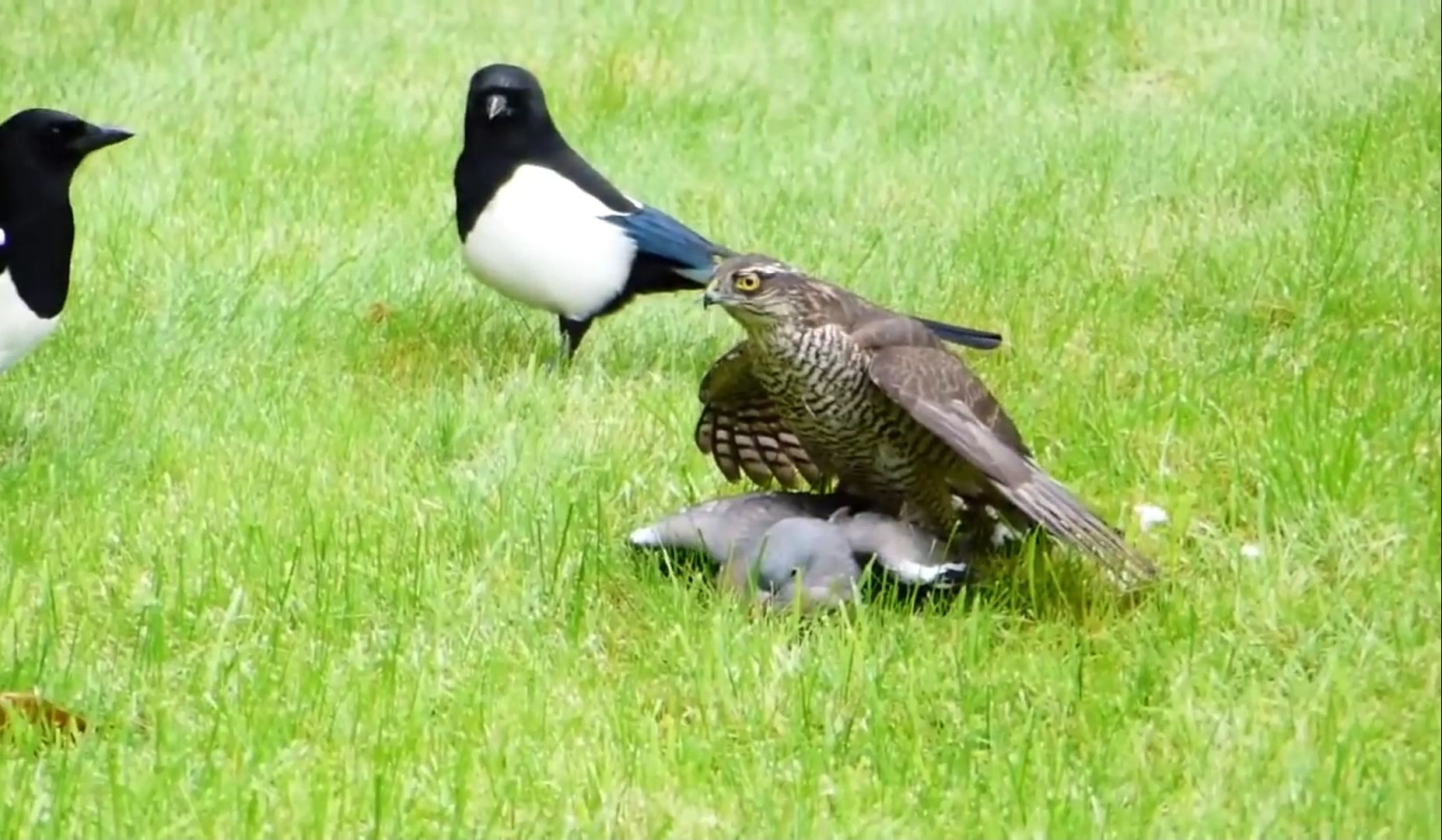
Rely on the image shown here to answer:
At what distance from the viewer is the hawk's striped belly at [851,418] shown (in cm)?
285

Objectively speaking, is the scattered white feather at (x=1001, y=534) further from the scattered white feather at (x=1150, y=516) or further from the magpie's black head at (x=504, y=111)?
the magpie's black head at (x=504, y=111)

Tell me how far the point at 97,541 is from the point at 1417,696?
2.01 metres

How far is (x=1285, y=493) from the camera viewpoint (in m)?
2.97

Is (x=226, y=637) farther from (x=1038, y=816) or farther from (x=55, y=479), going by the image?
(x=1038, y=816)

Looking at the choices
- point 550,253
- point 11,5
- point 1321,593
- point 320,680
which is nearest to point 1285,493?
point 1321,593

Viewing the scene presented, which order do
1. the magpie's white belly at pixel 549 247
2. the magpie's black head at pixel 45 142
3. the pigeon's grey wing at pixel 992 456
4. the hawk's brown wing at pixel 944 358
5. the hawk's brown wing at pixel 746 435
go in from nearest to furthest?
1. the pigeon's grey wing at pixel 992 456
2. the hawk's brown wing at pixel 944 358
3. the hawk's brown wing at pixel 746 435
4. the magpie's black head at pixel 45 142
5. the magpie's white belly at pixel 549 247

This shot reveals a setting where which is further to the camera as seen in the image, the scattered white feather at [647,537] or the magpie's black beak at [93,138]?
the magpie's black beak at [93,138]

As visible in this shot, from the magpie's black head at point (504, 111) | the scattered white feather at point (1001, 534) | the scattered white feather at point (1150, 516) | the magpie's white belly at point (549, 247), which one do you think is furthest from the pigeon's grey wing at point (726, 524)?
the magpie's black head at point (504, 111)

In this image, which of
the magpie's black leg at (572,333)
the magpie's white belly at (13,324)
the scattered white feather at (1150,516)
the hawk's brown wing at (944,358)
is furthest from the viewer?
the magpie's black leg at (572,333)

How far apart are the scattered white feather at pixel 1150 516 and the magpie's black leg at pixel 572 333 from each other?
151cm

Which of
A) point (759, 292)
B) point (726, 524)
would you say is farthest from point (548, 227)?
point (726, 524)

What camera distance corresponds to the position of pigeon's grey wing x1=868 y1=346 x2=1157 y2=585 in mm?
2705

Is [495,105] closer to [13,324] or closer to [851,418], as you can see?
[13,324]

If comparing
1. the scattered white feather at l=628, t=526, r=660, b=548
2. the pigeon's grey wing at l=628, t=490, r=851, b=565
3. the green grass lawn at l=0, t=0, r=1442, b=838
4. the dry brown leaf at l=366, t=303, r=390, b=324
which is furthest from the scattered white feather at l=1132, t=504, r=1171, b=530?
the dry brown leaf at l=366, t=303, r=390, b=324
